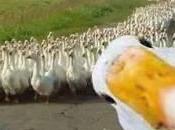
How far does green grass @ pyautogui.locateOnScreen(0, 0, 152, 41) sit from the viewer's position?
27.5 metres

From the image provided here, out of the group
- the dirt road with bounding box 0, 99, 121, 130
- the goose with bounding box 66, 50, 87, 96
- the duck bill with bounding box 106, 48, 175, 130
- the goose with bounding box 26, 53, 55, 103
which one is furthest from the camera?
the goose with bounding box 66, 50, 87, 96

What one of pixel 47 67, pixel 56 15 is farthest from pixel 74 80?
pixel 56 15

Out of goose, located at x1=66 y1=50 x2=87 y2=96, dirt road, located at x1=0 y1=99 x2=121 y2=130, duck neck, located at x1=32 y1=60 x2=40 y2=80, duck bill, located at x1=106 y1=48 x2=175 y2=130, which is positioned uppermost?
duck bill, located at x1=106 y1=48 x2=175 y2=130

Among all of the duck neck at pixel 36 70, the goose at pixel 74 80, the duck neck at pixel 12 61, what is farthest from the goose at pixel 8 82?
the goose at pixel 74 80

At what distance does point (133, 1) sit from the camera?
Answer: 41281 millimetres

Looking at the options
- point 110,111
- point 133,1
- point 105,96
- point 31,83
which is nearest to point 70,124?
point 110,111

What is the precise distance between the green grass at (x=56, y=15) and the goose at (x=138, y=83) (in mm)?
23170

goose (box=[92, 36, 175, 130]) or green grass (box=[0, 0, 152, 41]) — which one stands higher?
goose (box=[92, 36, 175, 130])

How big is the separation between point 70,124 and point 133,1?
3060 centimetres

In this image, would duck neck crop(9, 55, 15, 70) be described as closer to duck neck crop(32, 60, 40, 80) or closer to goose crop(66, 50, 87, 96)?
duck neck crop(32, 60, 40, 80)

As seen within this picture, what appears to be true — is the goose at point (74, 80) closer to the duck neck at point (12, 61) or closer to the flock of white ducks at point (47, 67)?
the flock of white ducks at point (47, 67)

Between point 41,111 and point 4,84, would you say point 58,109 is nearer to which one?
point 41,111

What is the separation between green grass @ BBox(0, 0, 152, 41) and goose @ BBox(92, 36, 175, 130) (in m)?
23.2

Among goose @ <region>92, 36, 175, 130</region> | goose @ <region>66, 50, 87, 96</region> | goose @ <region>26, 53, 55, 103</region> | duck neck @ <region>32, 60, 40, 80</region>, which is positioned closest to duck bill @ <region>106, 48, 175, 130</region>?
goose @ <region>92, 36, 175, 130</region>
